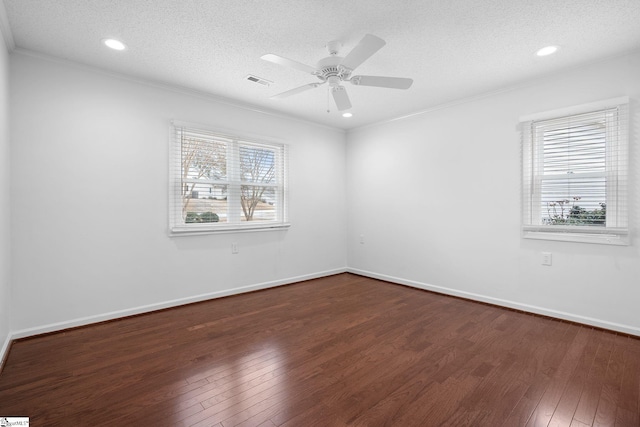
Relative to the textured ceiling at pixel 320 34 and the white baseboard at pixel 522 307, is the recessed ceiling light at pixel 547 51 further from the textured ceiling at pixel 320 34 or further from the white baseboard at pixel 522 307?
the white baseboard at pixel 522 307

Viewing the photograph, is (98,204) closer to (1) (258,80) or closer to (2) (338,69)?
(1) (258,80)

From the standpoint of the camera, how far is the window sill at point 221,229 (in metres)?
3.58

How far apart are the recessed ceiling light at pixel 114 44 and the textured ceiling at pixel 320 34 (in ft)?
0.16

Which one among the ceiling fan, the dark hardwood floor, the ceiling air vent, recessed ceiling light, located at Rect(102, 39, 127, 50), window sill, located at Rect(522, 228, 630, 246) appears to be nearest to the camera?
the dark hardwood floor

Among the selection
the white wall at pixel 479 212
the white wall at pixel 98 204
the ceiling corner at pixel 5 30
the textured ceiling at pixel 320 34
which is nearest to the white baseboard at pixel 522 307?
the white wall at pixel 479 212

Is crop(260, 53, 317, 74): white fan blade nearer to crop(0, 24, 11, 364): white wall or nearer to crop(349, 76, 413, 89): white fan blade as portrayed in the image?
crop(349, 76, 413, 89): white fan blade

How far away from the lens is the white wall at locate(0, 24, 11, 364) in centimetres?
234

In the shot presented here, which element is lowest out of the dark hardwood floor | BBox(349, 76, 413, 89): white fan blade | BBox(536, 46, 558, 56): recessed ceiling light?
the dark hardwood floor

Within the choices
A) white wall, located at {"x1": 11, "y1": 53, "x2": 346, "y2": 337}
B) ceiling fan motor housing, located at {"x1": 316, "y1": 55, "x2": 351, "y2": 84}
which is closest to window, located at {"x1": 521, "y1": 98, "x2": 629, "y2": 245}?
ceiling fan motor housing, located at {"x1": 316, "y1": 55, "x2": 351, "y2": 84}

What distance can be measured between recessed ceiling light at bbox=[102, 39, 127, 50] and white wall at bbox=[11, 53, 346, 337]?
0.59 m

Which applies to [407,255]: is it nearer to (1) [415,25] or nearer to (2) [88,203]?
(1) [415,25]

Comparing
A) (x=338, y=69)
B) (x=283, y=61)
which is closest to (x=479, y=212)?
(x=338, y=69)

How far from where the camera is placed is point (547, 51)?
2.75m

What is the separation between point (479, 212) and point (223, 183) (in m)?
3.30
